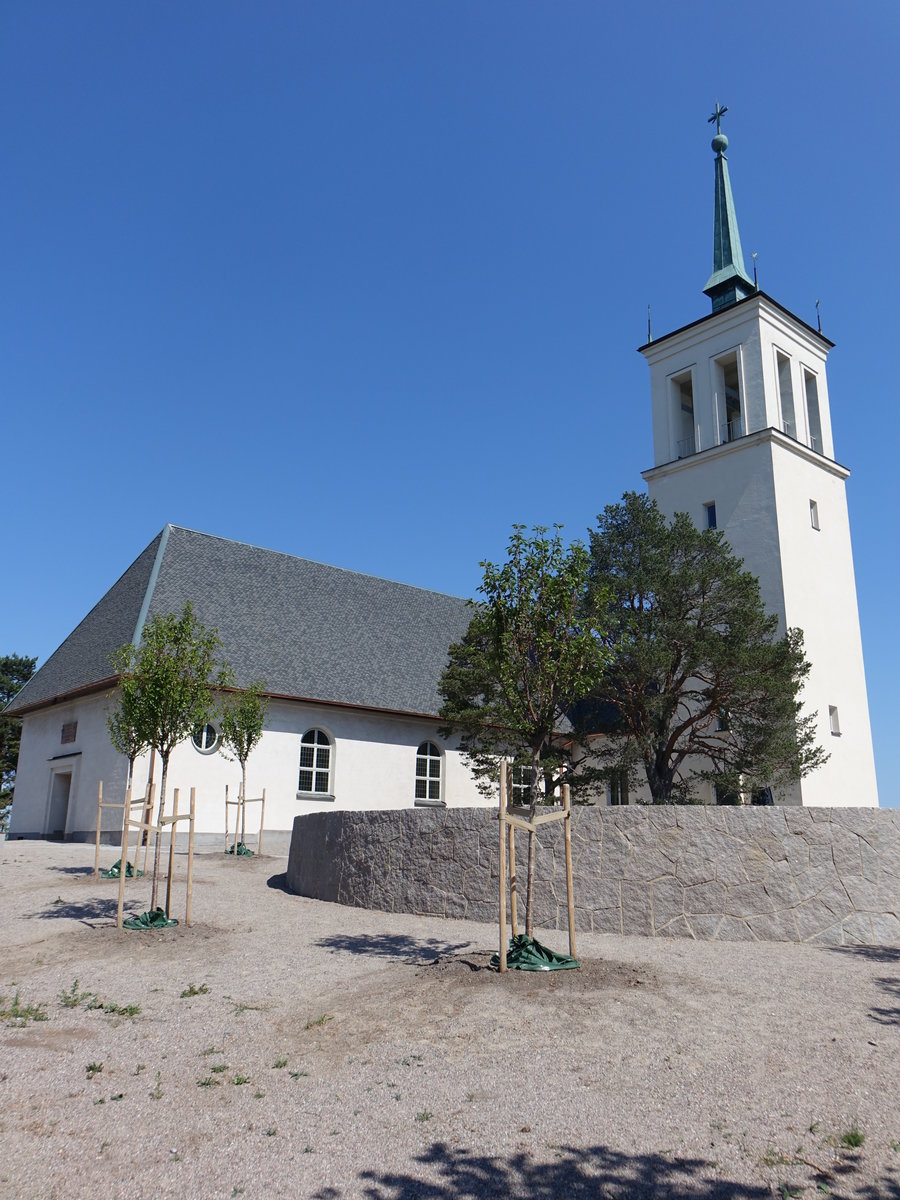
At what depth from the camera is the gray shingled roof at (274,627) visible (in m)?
28.8

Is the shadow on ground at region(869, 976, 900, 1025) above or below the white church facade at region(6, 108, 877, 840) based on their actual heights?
below

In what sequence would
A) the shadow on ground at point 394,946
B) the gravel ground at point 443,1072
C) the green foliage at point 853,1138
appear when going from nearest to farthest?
1. the gravel ground at point 443,1072
2. the green foliage at point 853,1138
3. the shadow on ground at point 394,946

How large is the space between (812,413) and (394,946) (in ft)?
102

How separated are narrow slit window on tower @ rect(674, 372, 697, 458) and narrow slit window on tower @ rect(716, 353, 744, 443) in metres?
1.22

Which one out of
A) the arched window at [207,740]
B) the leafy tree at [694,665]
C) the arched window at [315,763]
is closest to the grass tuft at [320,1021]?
the leafy tree at [694,665]

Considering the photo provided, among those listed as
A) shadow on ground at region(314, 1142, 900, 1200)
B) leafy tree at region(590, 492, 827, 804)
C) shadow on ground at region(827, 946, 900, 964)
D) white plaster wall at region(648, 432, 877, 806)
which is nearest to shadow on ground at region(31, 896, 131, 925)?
shadow on ground at region(314, 1142, 900, 1200)

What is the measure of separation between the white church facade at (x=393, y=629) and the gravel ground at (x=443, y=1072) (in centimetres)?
1655

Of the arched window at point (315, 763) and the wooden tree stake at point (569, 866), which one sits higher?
the arched window at point (315, 763)

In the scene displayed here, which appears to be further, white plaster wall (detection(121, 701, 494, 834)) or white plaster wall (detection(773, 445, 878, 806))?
white plaster wall (detection(773, 445, 878, 806))

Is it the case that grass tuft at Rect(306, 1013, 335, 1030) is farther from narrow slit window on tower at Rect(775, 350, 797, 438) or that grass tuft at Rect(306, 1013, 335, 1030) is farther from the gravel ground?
narrow slit window on tower at Rect(775, 350, 797, 438)

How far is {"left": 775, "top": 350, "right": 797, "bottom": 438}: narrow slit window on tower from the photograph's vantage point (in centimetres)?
3434

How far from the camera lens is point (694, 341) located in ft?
118

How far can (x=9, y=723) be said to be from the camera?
4353 cm

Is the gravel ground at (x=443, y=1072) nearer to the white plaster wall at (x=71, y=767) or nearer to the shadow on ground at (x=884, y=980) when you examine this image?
the shadow on ground at (x=884, y=980)
